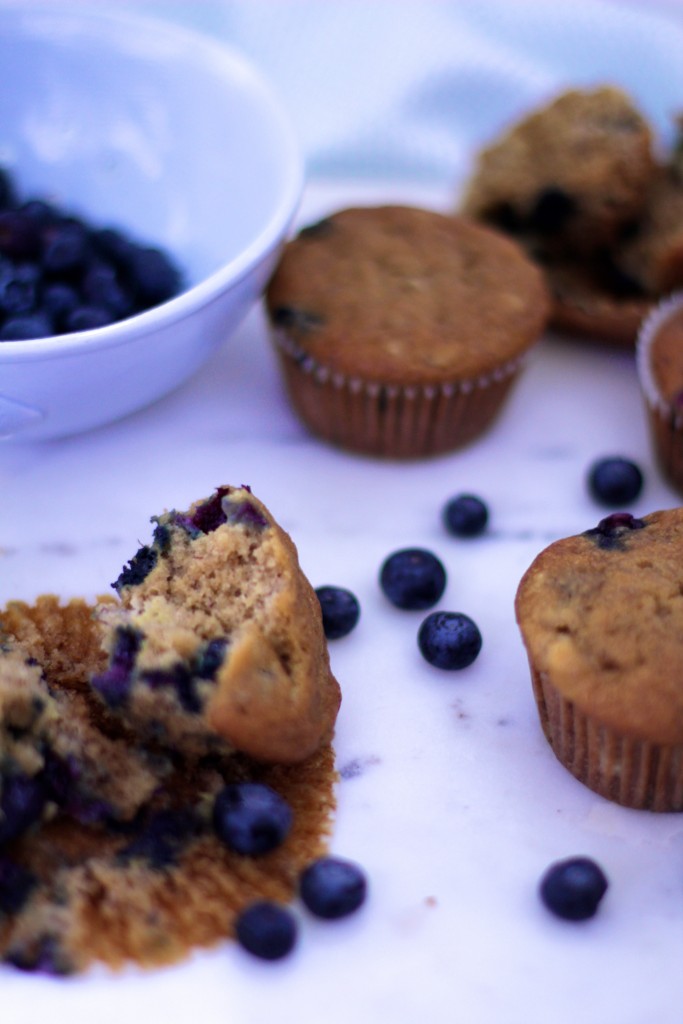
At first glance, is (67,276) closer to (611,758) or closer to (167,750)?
(167,750)

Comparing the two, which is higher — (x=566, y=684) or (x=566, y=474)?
(x=566, y=684)

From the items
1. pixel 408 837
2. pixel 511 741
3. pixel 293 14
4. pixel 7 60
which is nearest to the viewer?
pixel 408 837

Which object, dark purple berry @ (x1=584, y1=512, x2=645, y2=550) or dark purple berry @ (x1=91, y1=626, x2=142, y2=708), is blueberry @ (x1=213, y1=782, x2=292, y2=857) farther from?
dark purple berry @ (x1=584, y1=512, x2=645, y2=550)

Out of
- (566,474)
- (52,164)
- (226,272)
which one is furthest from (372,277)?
(52,164)

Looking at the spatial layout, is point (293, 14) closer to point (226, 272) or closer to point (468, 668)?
point (226, 272)

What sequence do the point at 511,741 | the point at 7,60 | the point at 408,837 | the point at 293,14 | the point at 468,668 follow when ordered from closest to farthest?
the point at 408,837 → the point at 511,741 → the point at 468,668 → the point at 7,60 → the point at 293,14

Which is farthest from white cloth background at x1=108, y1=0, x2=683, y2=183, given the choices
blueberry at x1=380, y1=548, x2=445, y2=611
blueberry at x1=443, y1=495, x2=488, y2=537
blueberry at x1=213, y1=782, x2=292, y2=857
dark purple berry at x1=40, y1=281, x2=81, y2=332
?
blueberry at x1=213, y1=782, x2=292, y2=857
